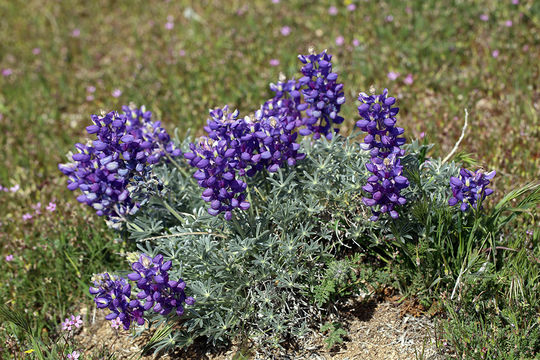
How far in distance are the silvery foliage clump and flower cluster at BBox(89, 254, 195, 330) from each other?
0.17 m

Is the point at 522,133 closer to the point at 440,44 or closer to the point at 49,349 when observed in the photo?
the point at 440,44

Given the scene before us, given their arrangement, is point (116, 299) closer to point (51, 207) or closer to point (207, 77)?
point (51, 207)

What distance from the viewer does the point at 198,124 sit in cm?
580

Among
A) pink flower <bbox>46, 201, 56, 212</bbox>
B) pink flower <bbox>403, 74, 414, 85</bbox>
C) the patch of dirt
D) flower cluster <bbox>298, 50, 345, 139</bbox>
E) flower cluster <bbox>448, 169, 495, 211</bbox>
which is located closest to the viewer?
flower cluster <bbox>448, 169, 495, 211</bbox>

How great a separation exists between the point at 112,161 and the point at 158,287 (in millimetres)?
920

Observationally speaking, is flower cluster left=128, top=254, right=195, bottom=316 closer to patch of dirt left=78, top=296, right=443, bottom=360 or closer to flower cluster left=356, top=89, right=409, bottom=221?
patch of dirt left=78, top=296, right=443, bottom=360

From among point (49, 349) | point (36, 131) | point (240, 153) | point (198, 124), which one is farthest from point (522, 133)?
point (36, 131)

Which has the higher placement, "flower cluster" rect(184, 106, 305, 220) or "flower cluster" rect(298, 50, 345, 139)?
"flower cluster" rect(298, 50, 345, 139)

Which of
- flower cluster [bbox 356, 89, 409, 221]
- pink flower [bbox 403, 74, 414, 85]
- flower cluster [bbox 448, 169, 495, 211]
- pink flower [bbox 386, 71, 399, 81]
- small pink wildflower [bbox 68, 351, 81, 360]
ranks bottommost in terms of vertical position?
small pink wildflower [bbox 68, 351, 81, 360]

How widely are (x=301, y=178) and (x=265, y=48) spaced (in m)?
3.32

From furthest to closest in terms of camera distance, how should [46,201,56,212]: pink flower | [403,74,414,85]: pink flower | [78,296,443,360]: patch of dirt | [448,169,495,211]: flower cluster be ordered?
[403,74,414,85]: pink flower → [46,201,56,212]: pink flower → [78,296,443,360]: patch of dirt → [448,169,495,211]: flower cluster

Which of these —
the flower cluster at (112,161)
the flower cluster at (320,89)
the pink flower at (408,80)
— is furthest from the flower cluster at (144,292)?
the pink flower at (408,80)

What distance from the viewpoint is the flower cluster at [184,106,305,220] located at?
9.91 ft

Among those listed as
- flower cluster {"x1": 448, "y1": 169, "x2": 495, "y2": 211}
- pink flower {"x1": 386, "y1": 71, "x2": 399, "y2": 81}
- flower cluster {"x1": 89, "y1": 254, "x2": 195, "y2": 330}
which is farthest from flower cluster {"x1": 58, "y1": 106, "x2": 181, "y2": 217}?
pink flower {"x1": 386, "y1": 71, "x2": 399, "y2": 81}
